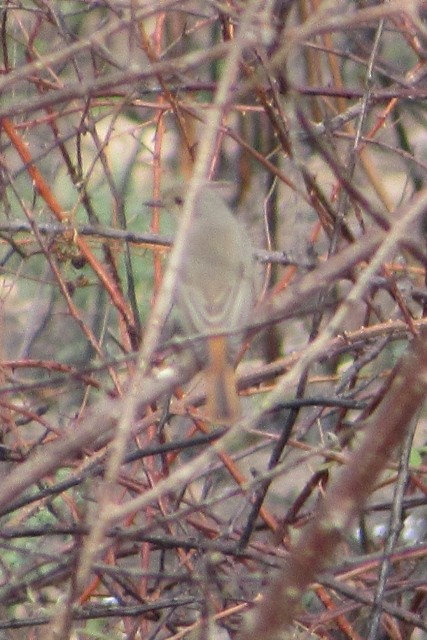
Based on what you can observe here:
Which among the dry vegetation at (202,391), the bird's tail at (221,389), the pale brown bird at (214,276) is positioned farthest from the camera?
the pale brown bird at (214,276)

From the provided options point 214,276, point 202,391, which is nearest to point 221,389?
point 202,391

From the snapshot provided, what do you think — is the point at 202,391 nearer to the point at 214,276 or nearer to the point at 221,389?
the point at 214,276

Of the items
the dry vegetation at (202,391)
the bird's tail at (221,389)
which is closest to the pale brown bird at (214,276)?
the bird's tail at (221,389)

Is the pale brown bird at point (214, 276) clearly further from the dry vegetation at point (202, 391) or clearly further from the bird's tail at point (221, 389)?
the dry vegetation at point (202, 391)

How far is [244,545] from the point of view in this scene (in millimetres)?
2736

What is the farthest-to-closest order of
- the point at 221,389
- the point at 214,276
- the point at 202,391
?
the point at 214,276 → the point at 202,391 → the point at 221,389

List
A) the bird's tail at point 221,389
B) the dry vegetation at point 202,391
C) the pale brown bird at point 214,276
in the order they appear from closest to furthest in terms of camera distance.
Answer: the dry vegetation at point 202,391 → the bird's tail at point 221,389 → the pale brown bird at point 214,276

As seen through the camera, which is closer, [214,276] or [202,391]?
[202,391]

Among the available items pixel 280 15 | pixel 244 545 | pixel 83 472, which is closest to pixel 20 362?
pixel 83 472

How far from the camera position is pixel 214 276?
371 cm

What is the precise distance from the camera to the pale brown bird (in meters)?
3.49

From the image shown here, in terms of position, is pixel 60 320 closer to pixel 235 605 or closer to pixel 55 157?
pixel 55 157

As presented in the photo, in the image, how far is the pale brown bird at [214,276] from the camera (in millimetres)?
3490

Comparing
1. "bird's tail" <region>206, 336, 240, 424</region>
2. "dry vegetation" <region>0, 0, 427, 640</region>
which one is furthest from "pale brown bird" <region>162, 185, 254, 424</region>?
"dry vegetation" <region>0, 0, 427, 640</region>
